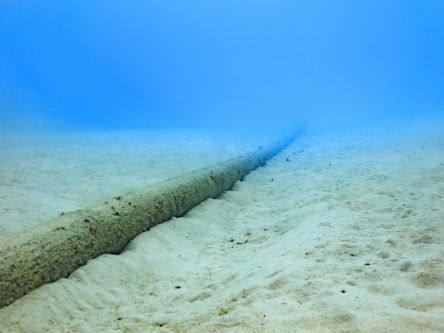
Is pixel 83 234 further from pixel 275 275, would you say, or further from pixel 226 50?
pixel 226 50

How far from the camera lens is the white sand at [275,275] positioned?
2488mm

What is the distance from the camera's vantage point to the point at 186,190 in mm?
5984

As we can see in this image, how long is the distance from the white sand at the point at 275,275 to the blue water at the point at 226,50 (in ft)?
220

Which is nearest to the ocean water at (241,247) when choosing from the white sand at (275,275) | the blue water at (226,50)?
the white sand at (275,275)

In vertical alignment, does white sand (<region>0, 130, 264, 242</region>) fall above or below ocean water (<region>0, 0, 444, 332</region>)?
above

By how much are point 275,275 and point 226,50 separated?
475 feet

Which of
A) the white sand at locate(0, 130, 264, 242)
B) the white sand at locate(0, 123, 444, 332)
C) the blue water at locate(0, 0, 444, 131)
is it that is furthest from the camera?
the blue water at locate(0, 0, 444, 131)

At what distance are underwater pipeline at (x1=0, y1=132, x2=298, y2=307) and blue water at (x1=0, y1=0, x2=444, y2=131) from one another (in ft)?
217

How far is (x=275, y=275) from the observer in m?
3.25

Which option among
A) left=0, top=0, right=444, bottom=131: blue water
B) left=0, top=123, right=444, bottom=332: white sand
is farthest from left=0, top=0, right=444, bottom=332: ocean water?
left=0, top=0, right=444, bottom=131: blue water

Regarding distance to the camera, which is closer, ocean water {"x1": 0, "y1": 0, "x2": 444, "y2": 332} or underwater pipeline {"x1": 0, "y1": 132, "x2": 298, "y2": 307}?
ocean water {"x1": 0, "y1": 0, "x2": 444, "y2": 332}

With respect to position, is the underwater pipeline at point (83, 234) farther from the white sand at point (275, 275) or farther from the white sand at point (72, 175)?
the white sand at point (72, 175)

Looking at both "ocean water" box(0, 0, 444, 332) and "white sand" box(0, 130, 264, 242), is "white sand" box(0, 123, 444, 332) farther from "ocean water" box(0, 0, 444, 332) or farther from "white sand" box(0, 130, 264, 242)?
"white sand" box(0, 130, 264, 242)

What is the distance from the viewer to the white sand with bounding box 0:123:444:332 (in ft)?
8.16
